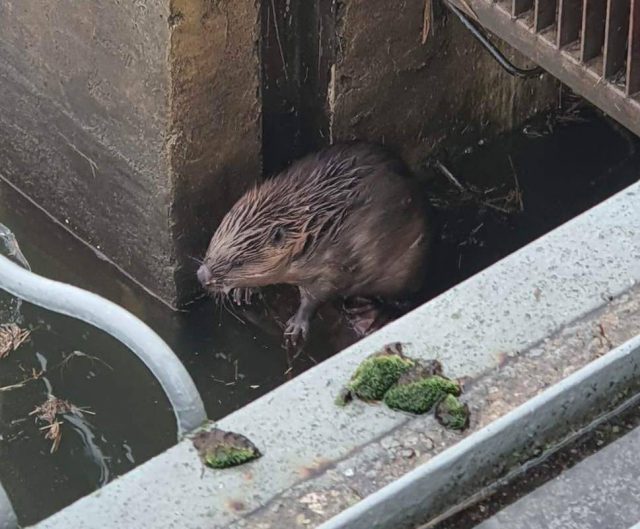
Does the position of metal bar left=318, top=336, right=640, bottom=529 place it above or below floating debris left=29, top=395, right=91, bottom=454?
above

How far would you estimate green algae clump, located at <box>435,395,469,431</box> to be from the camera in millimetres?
2293

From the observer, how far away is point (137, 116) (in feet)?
16.9

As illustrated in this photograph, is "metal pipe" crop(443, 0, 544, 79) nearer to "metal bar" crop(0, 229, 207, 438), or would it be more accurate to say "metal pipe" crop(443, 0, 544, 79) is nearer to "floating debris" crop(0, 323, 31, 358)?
"floating debris" crop(0, 323, 31, 358)

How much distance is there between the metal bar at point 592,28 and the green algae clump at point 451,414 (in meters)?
2.25

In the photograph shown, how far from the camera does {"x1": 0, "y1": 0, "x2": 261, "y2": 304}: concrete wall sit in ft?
16.1

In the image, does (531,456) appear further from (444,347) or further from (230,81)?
(230,81)

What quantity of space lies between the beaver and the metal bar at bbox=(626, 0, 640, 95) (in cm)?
138

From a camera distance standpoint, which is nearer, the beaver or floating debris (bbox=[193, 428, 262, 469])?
floating debris (bbox=[193, 428, 262, 469])

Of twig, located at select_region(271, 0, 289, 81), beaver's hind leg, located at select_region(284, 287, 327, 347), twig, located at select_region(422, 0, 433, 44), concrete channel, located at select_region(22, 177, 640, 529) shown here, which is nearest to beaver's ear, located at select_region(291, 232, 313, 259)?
beaver's hind leg, located at select_region(284, 287, 327, 347)

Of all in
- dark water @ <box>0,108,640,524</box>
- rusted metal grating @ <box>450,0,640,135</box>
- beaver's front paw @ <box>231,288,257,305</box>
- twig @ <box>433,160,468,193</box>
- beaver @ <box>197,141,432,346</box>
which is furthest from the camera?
twig @ <box>433,160,468,193</box>

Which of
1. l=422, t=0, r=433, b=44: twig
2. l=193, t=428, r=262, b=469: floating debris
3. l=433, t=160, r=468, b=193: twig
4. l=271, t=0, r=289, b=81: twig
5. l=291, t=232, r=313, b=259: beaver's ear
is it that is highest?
l=193, t=428, r=262, b=469: floating debris

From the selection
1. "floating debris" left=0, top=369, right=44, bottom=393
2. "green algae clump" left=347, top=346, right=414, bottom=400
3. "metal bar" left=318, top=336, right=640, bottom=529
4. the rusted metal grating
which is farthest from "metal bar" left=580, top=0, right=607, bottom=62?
"floating debris" left=0, top=369, right=44, bottom=393

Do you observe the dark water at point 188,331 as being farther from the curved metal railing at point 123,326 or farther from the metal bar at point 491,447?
the metal bar at point 491,447

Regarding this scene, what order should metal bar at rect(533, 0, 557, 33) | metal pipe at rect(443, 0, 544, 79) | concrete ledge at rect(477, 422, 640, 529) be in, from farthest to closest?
metal pipe at rect(443, 0, 544, 79) → metal bar at rect(533, 0, 557, 33) → concrete ledge at rect(477, 422, 640, 529)
